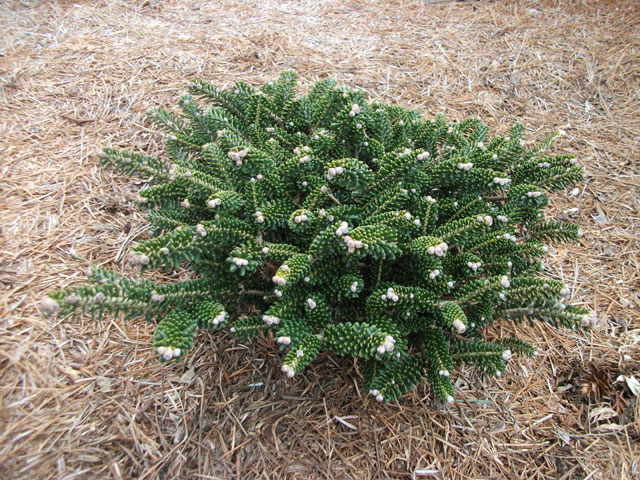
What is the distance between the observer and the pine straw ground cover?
167 cm

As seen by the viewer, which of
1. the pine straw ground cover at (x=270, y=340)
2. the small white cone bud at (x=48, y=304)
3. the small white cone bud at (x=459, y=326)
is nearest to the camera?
the small white cone bud at (x=48, y=304)

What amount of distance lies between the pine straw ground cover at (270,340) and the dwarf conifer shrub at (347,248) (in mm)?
379

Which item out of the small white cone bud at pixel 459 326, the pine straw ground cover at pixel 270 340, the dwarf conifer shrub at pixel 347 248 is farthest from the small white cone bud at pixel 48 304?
the small white cone bud at pixel 459 326

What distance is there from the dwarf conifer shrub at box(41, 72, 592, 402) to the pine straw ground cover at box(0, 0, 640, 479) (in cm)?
38

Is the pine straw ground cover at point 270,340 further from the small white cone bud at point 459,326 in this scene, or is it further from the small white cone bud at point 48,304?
the small white cone bud at point 48,304

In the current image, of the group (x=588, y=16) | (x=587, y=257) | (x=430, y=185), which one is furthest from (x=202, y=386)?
(x=588, y=16)

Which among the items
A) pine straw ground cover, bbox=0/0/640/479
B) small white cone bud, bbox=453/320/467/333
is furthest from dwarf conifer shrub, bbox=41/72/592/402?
pine straw ground cover, bbox=0/0/640/479

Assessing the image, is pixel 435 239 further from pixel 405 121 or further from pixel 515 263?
pixel 405 121

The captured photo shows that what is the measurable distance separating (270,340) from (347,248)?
771 millimetres

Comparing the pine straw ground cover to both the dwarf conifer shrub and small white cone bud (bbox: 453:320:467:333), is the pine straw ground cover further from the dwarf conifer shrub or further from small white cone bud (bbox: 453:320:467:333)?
small white cone bud (bbox: 453:320:467:333)

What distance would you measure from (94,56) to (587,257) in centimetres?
426

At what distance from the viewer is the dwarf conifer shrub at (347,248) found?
1443mm

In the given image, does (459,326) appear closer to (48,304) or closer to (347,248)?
(347,248)

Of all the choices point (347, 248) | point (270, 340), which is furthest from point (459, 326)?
point (270, 340)
